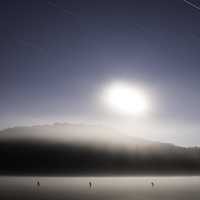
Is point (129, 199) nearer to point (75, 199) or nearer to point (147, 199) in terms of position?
point (147, 199)

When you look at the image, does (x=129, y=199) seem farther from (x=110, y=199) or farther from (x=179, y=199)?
(x=179, y=199)

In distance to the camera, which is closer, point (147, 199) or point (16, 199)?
point (16, 199)

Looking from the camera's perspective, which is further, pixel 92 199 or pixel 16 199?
pixel 92 199

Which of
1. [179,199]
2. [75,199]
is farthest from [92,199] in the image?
[179,199]

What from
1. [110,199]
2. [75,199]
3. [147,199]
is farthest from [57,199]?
[147,199]

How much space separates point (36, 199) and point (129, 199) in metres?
15.0

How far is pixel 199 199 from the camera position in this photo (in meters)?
65.7

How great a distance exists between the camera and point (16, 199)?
63.5m

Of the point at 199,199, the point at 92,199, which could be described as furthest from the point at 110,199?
the point at 199,199

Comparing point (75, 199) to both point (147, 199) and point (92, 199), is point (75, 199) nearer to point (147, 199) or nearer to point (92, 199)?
point (92, 199)

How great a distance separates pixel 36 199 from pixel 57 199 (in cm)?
329

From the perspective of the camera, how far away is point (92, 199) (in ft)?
222

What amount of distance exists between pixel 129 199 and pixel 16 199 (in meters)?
18.0

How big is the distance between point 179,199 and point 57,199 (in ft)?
64.3
